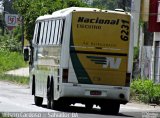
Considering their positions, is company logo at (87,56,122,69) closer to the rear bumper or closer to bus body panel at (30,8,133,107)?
bus body panel at (30,8,133,107)

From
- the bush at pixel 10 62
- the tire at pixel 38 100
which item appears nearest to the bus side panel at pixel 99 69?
the tire at pixel 38 100

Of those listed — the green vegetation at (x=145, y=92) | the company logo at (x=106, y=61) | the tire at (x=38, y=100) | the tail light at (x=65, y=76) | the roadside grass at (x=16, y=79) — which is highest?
the company logo at (x=106, y=61)

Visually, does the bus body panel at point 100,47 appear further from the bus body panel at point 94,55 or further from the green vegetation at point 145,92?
the green vegetation at point 145,92

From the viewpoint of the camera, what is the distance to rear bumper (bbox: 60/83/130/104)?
2370 centimetres

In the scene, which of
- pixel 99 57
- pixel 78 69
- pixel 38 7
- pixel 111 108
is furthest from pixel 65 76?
pixel 38 7

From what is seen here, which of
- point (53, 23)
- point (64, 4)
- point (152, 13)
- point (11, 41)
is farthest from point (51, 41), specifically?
point (11, 41)

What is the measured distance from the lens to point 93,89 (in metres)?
23.9

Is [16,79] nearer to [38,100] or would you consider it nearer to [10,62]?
[10,62]

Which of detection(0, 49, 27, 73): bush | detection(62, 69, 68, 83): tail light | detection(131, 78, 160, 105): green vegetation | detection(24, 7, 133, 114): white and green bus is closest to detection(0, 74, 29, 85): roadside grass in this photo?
detection(0, 49, 27, 73): bush

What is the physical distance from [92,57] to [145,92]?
9.07 metres

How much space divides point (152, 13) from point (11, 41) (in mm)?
49622

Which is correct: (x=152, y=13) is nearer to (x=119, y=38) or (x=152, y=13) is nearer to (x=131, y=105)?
(x=131, y=105)

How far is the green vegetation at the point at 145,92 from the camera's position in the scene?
104ft

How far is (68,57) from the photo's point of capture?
2378 cm
